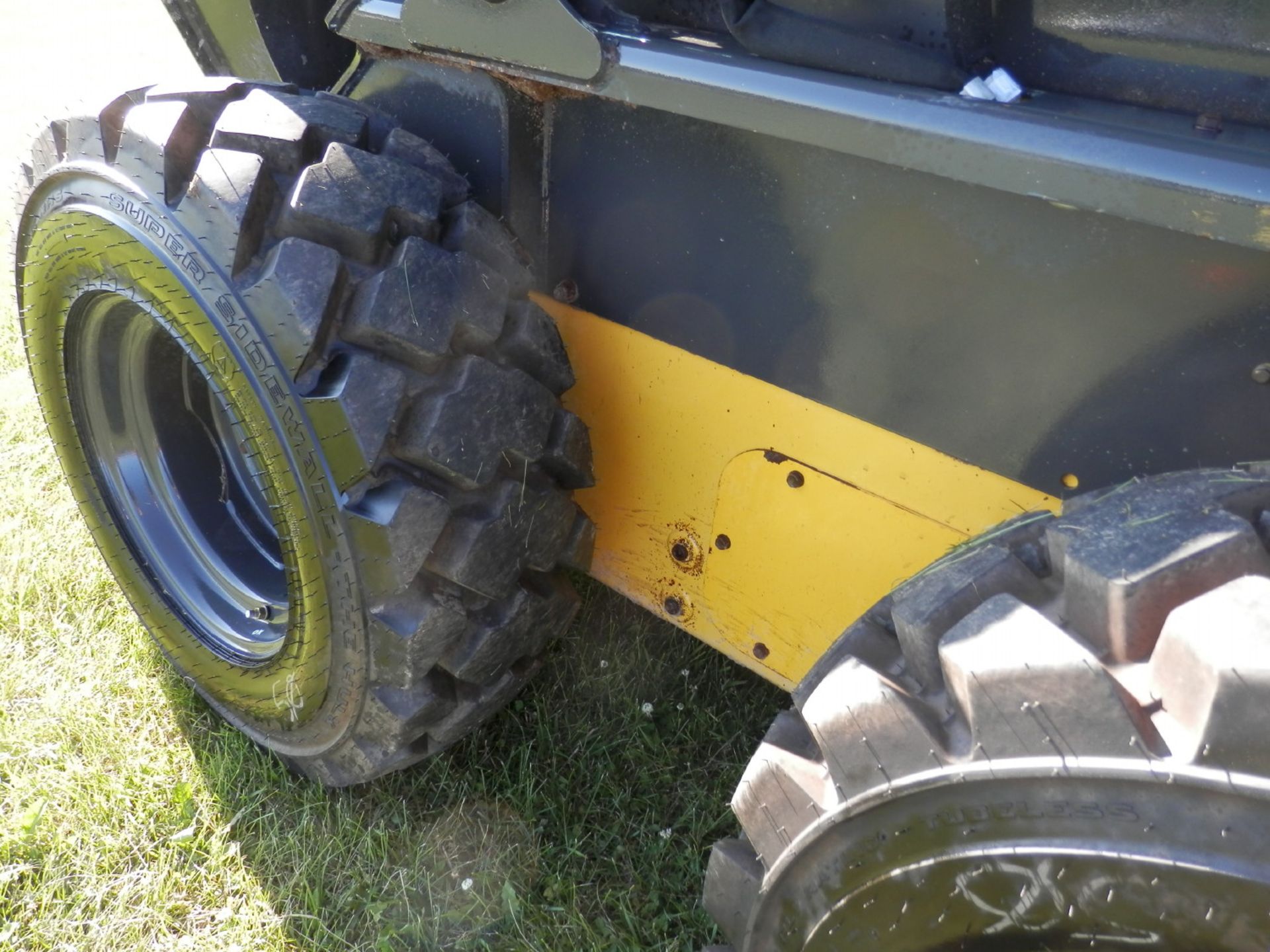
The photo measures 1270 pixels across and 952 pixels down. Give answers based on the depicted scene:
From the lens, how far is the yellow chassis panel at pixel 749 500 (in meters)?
1.60

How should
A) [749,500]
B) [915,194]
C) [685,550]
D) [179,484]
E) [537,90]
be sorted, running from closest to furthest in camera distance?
[915,194] → [537,90] → [749,500] → [685,550] → [179,484]

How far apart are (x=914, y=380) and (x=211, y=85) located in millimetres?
1222

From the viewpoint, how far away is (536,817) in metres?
2.12

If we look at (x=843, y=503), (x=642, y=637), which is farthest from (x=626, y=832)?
(x=843, y=503)

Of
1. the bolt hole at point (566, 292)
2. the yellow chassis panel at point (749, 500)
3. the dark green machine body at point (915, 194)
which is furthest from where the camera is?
the bolt hole at point (566, 292)

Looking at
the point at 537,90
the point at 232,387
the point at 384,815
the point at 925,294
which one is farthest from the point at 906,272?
the point at 384,815

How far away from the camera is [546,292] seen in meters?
1.89

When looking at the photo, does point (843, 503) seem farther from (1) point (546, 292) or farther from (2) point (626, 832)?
(2) point (626, 832)

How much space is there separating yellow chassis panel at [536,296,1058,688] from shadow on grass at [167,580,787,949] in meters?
0.36

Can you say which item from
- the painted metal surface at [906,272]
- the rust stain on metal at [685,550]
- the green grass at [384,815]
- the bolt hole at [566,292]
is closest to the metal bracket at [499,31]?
the painted metal surface at [906,272]

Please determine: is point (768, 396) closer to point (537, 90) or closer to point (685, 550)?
point (685, 550)

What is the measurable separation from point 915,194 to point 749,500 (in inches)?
24.0

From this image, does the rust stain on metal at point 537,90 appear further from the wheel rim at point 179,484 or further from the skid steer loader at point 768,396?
the wheel rim at point 179,484

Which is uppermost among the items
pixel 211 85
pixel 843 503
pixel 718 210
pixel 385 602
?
pixel 211 85
